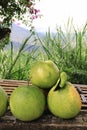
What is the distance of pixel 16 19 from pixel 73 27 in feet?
7.92

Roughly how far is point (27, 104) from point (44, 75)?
107 millimetres

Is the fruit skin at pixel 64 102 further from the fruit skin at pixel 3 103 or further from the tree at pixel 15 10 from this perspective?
the tree at pixel 15 10

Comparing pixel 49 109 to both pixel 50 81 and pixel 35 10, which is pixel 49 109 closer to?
pixel 50 81

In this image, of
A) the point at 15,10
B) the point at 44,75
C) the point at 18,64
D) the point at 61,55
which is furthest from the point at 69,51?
the point at 44,75

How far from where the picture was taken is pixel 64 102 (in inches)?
37.5

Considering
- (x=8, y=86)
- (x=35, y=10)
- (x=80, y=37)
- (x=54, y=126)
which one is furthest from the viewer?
(x=35, y=10)

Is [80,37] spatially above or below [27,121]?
below

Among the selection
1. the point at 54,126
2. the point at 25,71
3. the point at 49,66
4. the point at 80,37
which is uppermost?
the point at 49,66

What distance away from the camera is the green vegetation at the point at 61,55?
15.0ft

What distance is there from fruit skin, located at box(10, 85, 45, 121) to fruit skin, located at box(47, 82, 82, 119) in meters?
0.03

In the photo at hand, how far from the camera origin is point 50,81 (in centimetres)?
101

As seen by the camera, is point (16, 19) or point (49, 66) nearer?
point (49, 66)

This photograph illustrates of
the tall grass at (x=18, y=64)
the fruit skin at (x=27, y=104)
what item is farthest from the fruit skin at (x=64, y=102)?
the tall grass at (x=18, y=64)

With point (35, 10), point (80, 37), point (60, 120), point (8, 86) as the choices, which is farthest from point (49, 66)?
point (35, 10)
